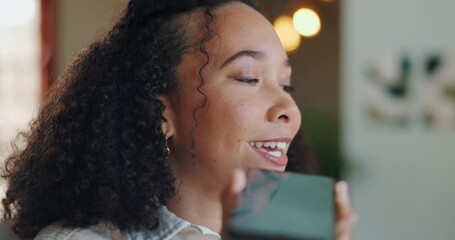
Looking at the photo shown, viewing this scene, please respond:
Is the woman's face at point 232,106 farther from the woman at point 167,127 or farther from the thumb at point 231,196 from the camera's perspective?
the thumb at point 231,196

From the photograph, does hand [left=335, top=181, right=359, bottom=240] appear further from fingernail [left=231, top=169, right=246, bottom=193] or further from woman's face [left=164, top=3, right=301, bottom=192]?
woman's face [left=164, top=3, right=301, bottom=192]

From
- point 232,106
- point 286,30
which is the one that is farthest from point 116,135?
point 286,30

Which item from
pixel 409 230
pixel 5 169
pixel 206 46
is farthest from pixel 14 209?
pixel 409 230

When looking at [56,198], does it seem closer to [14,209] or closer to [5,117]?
[14,209]

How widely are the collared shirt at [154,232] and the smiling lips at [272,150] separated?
5.1 inches

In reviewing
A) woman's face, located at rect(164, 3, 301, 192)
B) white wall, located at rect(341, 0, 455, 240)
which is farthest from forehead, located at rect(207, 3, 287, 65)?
white wall, located at rect(341, 0, 455, 240)

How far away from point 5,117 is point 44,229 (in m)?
3.90

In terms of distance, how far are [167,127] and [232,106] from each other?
0.11m

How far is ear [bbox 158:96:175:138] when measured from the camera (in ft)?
3.79

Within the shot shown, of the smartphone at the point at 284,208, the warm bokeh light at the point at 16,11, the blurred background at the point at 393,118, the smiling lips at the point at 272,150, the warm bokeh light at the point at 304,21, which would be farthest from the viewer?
the warm bokeh light at the point at 16,11

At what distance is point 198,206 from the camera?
1141 mm

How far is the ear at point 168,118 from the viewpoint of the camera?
45.4 inches

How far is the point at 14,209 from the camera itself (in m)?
1.28

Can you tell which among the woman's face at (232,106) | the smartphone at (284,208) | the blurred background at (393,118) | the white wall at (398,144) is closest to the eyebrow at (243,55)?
the woman's face at (232,106)
